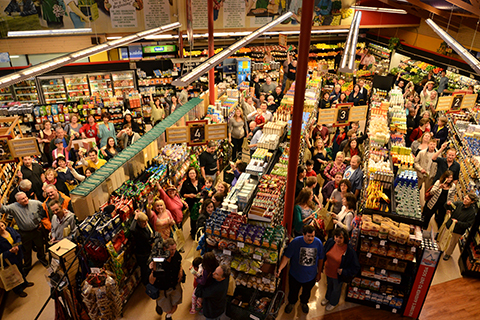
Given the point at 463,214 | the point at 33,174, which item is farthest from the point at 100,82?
the point at 463,214

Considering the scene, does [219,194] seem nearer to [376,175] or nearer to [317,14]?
[376,175]

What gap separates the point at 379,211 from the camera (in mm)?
5758

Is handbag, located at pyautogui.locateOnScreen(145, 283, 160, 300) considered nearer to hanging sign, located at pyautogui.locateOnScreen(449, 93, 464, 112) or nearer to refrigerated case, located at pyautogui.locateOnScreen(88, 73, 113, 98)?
hanging sign, located at pyautogui.locateOnScreen(449, 93, 464, 112)

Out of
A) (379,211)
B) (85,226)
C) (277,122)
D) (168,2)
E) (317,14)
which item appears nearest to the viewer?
(85,226)

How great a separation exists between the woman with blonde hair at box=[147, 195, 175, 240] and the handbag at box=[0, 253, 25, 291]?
7.44 feet

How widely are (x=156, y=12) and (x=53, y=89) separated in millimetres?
4999

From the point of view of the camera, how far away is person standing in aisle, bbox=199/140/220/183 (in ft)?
26.1

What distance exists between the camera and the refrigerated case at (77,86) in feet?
42.7

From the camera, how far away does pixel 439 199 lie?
7.45m

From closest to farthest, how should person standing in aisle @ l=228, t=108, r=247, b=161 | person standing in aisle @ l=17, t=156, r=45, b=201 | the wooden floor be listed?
the wooden floor, person standing in aisle @ l=17, t=156, r=45, b=201, person standing in aisle @ l=228, t=108, r=247, b=161

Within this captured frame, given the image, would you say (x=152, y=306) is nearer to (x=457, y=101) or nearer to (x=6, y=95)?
(x=457, y=101)

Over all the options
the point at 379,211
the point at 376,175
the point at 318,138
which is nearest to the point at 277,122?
the point at 318,138

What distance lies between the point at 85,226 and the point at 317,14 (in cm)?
1525

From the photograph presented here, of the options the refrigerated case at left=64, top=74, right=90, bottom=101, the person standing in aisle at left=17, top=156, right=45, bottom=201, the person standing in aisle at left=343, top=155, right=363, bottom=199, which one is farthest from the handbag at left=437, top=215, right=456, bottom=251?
the refrigerated case at left=64, top=74, right=90, bottom=101
